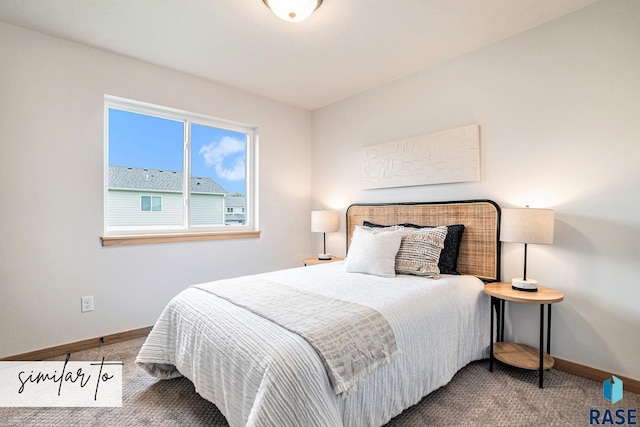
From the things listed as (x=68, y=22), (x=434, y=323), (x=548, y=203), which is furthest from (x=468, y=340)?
(x=68, y=22)

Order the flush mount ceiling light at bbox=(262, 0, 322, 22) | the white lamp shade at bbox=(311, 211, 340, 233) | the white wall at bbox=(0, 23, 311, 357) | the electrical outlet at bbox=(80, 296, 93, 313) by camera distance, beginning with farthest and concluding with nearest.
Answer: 1. the white lamp shade at bbox=(311, 211, 340, 233)
2. the electrical outlet at bbox=(80, 296, 93, 313)
3. the white wall at bbox=(0, 23, 311, 357)
4. the flush mount ceiling light at bbox=(262, 0, 322, 22)

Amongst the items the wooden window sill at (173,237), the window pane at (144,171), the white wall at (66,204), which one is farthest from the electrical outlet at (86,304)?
the window pane at (144,171)

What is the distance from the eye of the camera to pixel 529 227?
6.39 feet

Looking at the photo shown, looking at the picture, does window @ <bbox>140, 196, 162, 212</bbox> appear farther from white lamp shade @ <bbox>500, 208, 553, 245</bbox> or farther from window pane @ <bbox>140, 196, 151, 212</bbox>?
white lamp shade @ <bbox>500, 208, 553, 245</bbox>

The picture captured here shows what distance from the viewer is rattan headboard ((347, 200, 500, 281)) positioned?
7.75 ft

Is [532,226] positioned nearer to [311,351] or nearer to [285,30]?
[311,351]

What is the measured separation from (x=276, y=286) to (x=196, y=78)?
7.55 ft

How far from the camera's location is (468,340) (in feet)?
6.71

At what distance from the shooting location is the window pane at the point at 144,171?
270 centimetres

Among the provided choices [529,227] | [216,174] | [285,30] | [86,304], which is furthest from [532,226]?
[86,304]

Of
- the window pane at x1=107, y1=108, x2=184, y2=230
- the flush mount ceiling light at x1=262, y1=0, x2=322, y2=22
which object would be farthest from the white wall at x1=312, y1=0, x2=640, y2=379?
the window pane at x1=107, y1=108, x2=184, y2=230

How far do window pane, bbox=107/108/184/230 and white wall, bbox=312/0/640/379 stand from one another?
103 inches

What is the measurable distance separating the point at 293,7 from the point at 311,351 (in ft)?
6.22

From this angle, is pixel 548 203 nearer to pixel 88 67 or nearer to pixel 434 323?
pixel 434 323
